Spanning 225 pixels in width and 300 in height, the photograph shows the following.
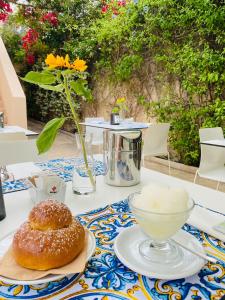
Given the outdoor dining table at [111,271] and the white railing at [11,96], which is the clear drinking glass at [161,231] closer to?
the outdoor dining table at [111,271]

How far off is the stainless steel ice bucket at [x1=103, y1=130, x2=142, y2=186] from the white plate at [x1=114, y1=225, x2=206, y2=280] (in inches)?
14.6

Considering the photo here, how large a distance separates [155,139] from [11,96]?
9.79 feet

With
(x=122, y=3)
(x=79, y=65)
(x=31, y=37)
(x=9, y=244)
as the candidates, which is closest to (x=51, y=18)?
(x=31, y=37)

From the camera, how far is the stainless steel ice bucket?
0.97 metres

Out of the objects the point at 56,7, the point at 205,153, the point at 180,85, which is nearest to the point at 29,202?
the point at 205,153

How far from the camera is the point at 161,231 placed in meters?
0.54

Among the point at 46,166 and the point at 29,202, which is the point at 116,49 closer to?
the point at 46,166

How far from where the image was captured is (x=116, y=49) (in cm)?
477

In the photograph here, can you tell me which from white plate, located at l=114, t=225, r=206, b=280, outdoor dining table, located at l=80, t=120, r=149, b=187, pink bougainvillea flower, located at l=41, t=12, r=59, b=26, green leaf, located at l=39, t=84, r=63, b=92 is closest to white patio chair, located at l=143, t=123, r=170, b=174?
outdoor dining table, located at l=80, t=120, r=149, b=187

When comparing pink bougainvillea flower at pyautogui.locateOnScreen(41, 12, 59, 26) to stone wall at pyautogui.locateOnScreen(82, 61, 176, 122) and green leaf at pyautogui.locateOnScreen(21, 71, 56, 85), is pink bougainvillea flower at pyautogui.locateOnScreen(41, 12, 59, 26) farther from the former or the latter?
green leaf at pyautogui.locateOnScreen(21, 71, 56, 85)

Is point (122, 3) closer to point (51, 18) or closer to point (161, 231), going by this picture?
point (51, 18)

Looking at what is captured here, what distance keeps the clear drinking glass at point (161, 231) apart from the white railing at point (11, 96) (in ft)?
14.7

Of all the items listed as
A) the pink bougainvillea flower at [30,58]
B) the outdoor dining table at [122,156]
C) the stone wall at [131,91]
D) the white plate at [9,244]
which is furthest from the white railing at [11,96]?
the white plate at [9,244]

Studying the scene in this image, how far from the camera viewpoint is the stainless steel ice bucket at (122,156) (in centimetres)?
97
